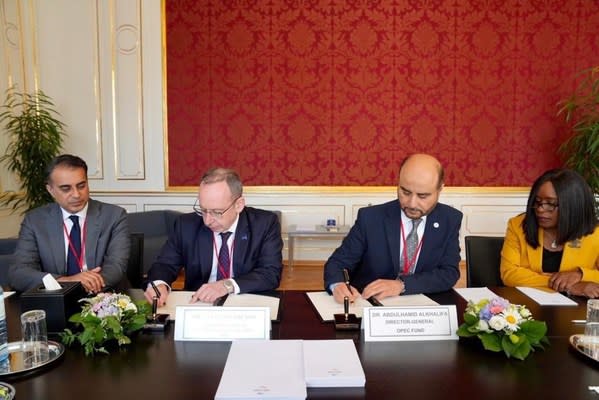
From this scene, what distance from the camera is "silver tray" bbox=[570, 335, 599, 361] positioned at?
4.39 feet

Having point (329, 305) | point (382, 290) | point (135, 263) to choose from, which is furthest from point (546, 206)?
point (135, 263)

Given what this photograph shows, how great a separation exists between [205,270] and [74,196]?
84 centimetres

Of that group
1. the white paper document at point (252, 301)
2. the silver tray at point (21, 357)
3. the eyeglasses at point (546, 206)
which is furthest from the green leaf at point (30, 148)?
the eyeglasses at point (546, 206)

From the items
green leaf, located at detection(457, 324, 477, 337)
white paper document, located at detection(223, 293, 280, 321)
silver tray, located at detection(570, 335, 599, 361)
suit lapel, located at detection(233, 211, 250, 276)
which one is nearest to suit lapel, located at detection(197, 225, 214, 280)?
suit lapel, located at detection(233, 211, 250, 276)

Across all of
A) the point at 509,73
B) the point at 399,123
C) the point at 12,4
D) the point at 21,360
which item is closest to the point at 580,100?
the point at 509,73

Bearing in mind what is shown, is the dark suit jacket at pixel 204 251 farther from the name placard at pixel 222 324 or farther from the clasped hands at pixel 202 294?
the name placard at pixel 222 324

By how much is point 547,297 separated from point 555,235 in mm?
567

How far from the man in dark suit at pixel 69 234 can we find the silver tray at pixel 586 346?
1.99 metres

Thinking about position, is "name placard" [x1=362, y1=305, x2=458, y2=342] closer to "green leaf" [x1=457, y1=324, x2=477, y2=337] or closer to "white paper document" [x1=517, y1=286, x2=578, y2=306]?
"green leaf" [x1=457, y1=324, x2=477, y2=337]

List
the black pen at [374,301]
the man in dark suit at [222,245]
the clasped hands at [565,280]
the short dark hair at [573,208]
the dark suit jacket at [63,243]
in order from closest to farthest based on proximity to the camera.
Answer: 1. the black pen at [374,301]
2. the clasped hands at [565,280]
3. the man in dark suit at [222,245]
4. the short dark hair at [573,208]
5. the dark suit jacket at [63,243]

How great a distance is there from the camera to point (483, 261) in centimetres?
245

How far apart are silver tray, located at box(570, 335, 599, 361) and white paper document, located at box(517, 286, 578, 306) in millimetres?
384

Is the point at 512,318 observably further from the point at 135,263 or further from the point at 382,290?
the point at 135,263

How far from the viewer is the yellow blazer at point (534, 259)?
222 centimetres
